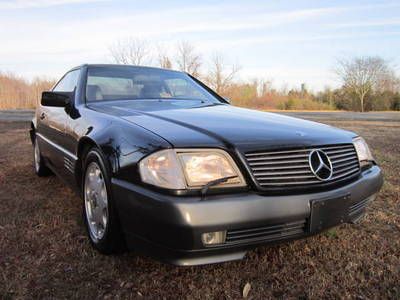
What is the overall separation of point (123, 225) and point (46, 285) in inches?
22.7

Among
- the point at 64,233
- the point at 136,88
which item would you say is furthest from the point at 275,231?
the point at 136,88

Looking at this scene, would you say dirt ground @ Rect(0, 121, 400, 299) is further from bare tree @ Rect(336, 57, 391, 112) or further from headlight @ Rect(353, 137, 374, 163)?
bare tree @ Rect(336, 57, 391, 112)

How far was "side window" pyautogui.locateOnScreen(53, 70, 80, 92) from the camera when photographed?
12.4 feet

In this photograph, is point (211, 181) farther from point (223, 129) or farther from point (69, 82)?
point (69, 82)

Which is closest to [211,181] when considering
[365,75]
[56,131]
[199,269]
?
[199,269]

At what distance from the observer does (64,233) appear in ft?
9.39

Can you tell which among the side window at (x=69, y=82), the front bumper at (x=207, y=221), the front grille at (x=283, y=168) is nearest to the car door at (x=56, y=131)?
the side window at (x=69, y=82)

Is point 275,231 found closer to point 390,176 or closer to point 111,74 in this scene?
point 111,74

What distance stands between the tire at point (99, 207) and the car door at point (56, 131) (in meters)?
0.50

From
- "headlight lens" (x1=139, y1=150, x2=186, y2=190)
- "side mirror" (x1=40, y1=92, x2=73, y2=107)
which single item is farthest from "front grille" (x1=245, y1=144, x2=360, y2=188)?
"side mirror" (x1=40, y1=92, x2=73, y2=107)

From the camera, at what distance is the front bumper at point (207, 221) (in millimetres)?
1746

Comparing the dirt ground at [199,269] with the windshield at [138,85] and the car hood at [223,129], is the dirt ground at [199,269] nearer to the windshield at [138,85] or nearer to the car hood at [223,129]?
the car hood at [223,129]

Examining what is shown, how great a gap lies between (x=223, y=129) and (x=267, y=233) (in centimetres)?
64

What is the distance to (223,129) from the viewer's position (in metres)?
2.16
